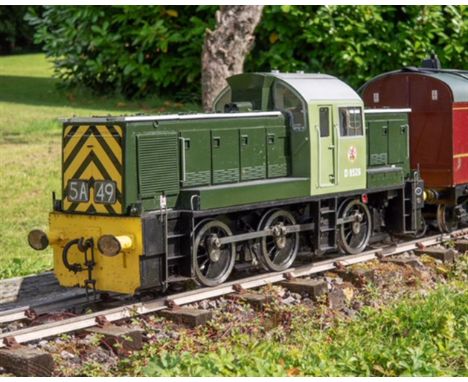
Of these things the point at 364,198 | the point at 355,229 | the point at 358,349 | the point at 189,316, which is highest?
the point at 364,198

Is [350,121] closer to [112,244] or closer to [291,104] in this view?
[291,104]

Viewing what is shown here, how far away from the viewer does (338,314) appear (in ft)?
33.9

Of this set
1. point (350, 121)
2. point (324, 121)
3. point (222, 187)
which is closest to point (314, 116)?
point (324, 121)

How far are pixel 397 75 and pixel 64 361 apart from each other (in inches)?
333

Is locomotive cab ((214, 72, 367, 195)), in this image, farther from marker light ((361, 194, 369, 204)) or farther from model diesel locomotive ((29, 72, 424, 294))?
marker light ((361, 194, 369, 204))

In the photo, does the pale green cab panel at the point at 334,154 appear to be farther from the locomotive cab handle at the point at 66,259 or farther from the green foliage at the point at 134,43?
the green foliage at the point at 134,43

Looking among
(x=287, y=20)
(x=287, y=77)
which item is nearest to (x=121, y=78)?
(x=287, y=20)

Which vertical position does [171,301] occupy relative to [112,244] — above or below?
below

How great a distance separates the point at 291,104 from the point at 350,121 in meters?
1.00

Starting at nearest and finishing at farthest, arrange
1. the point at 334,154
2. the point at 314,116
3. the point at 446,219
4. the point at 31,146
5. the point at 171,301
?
1. the point at 171,301
2. the point at 314,116
3. the point at 334,154
4. the point at 446,219
5. the point at 31,146

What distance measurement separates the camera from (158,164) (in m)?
10.5

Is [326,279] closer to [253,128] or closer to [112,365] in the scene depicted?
[253,128]

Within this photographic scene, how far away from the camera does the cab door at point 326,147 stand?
12156 millimetres

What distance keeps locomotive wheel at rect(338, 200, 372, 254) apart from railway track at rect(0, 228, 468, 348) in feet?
0.67
